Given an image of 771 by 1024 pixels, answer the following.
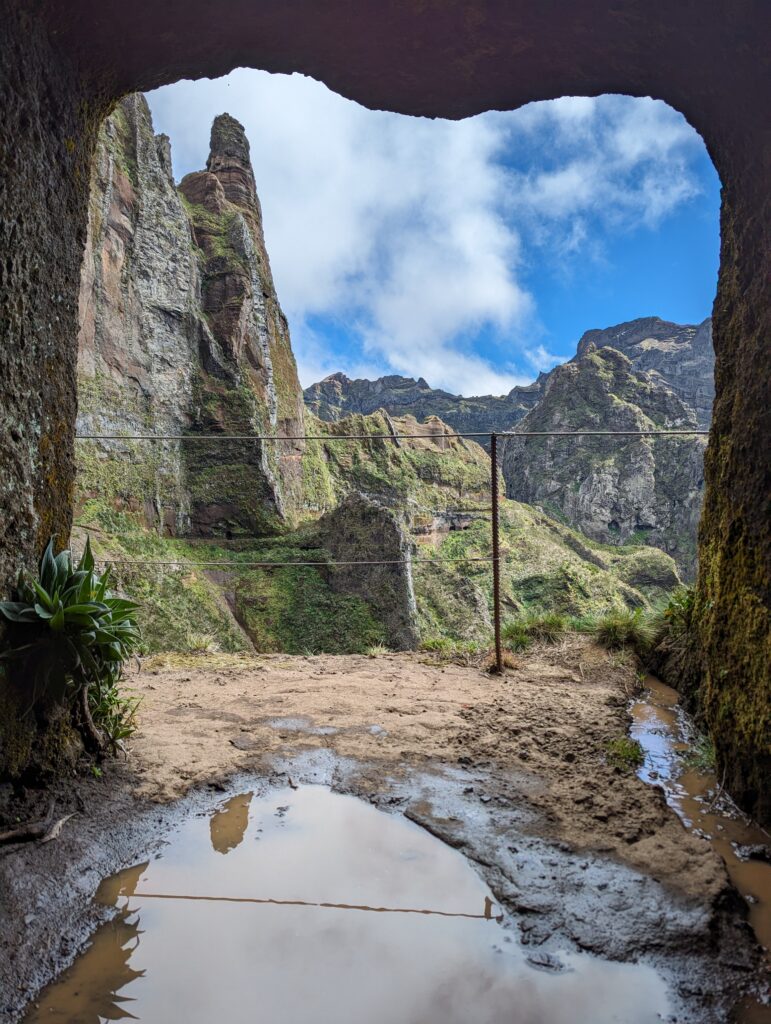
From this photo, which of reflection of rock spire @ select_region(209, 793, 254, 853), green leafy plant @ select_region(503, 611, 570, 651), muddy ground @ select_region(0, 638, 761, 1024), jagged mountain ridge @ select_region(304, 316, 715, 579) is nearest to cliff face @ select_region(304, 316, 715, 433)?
jagged mountain ridge @ select_region(304, 316, 715, 579)

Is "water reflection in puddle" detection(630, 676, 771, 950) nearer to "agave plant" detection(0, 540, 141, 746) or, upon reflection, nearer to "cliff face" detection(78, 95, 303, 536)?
"agave plant" detection(0, 540, 141, 746)

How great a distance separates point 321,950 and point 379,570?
1047 inches

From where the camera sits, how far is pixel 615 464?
94625 millimetres

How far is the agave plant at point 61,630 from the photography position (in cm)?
284

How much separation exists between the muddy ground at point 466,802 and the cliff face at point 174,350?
75.6ft

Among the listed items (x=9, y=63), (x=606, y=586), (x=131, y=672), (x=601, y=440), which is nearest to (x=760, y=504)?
(x=9, y=63)

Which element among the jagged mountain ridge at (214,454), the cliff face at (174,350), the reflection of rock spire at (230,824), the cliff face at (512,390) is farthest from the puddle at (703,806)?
the cliff face at (512,390)

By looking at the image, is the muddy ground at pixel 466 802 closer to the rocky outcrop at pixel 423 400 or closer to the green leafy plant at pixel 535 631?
the green leafy plant at pixel 535 631

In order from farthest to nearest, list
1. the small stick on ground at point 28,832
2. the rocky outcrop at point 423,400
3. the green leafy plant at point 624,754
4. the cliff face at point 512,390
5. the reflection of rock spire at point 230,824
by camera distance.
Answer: the rocky outcrop at point 423,400 < the cliff face at point 512,390 < the green leafy plant at point 624,754 < the reflection of rock spire at point 230,824 < the small stick on ground at point 28,832

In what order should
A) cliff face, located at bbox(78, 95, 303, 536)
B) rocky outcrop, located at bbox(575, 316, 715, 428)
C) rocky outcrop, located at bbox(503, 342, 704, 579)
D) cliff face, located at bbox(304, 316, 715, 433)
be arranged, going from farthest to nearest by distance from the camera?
cliff face, located at bbox(304, 316, 715, 433), rocky outcrop, located at bbox(575, 316, 715, 428), rocky outcrop, located at bbox(503, 342, 704, 579), cliff face, located at bbox(78, 95, 303, 536)

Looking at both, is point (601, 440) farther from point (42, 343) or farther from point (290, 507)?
point (42, 343)

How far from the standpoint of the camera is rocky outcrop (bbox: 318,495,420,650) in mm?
27812

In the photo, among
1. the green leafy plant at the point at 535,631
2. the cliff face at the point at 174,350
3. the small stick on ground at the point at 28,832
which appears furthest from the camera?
the cliff face at the point at 174,350

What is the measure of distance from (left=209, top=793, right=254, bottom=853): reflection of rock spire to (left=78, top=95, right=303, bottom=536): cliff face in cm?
2429
